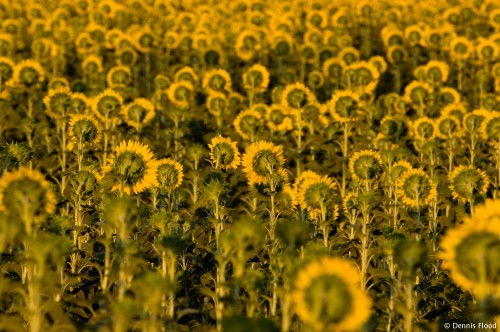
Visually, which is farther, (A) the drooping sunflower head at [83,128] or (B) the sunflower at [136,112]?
(B) the sunflower at [136,112]

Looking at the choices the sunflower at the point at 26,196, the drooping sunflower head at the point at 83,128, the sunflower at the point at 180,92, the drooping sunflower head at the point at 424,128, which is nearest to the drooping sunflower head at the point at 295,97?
the drooping sunflower head at the point at 424,128

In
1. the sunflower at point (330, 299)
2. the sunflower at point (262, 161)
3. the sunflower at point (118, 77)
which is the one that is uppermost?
the sunflower at point (118, 77)

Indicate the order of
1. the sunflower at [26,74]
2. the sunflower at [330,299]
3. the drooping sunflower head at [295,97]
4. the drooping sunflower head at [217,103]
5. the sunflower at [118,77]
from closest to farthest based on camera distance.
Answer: the sunflower at [330,299]
the drooping sunflower head at [295,97]
the sunflower at [26,74]
the drooping sunflower head at [217,103]
the sunflower at [118,77]

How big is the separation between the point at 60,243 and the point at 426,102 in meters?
8.67

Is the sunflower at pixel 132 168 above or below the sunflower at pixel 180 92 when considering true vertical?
below

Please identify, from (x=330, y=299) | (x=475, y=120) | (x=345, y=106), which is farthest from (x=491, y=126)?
(x=330, y=299)

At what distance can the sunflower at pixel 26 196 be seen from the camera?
4.21 m

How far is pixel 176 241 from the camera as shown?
4.64 metres

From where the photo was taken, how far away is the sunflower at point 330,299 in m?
3.30

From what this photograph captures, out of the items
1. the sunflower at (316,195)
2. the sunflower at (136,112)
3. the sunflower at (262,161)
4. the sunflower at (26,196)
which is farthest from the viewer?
the sunflower at (136,112)

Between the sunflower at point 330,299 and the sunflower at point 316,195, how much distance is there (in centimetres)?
224

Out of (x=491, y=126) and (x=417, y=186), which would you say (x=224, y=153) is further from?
(x=491, y=126)

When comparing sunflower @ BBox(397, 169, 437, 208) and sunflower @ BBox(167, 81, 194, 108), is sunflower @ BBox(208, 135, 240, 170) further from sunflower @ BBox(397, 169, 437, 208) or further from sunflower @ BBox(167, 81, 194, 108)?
sunflower @ BBox(167, 81, 194, 108)

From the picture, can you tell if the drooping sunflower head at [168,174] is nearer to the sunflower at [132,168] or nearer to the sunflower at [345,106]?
the sunflower at [132,168]
